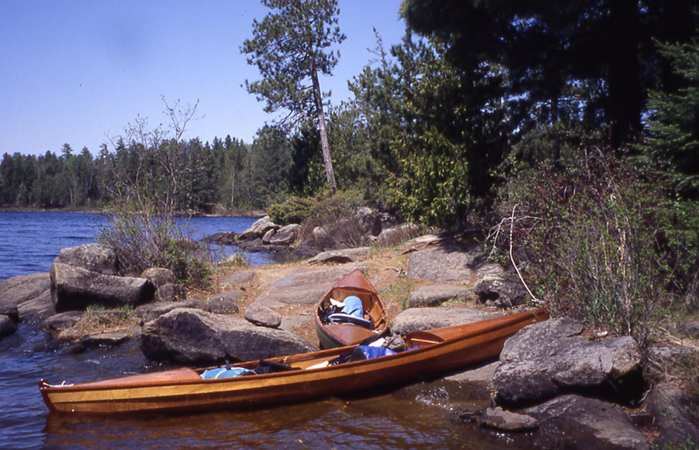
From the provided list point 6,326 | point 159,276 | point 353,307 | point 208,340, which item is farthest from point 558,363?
point 6,326

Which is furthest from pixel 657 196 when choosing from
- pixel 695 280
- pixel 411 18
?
pixel 411 18

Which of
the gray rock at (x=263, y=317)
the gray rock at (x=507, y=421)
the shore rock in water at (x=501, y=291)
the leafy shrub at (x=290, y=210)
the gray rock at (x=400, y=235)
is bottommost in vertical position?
the gray rock at (x=507, y=421)

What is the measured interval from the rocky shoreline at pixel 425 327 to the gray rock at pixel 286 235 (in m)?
15.7

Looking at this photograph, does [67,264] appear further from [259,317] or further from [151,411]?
[151,411]

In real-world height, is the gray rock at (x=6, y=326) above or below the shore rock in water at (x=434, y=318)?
below

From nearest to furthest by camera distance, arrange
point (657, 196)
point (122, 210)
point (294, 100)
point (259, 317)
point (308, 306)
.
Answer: point (657, 196) < point (259, 317) < point (308, 306) < point (122, 210) < point (294, 100)

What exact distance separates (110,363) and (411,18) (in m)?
8.77

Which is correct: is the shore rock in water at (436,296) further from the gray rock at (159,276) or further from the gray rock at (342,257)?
the gray rock at (159,276)

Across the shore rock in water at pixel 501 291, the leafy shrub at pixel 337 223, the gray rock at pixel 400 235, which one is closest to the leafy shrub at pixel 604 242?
the shore rock in water at pixel 501 291

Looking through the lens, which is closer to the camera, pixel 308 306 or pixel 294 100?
pixel 308 306

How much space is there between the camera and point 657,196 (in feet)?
29.3

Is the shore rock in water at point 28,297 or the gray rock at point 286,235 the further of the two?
the gray rock at point 286,235

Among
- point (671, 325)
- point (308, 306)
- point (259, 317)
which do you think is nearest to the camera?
point (671, 325)

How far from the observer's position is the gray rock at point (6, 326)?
12.5 metres
